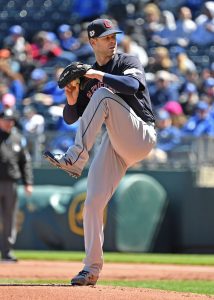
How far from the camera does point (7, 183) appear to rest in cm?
1201

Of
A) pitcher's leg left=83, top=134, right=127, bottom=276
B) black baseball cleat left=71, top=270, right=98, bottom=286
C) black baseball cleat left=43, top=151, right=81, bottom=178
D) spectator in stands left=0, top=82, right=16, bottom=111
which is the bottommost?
spectator in stands left=0, top=82, right=16, bottom=111

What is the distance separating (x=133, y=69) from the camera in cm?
640

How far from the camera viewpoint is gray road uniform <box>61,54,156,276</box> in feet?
20.4

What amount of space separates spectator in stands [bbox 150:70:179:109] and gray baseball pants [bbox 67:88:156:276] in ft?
29.4

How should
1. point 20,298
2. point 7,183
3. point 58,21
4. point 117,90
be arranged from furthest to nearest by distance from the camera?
point 58,21 → point 7,183 → point 117,90 → point 20,298

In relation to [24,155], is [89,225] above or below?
above

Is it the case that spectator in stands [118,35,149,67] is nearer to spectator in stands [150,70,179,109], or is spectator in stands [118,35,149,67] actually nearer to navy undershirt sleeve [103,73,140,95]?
spectator in stands [150,70,179,109]

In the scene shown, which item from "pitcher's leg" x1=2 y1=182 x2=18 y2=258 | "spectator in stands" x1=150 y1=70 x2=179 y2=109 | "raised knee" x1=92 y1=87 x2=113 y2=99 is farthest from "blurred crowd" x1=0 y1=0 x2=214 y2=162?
"raised knee" x1=92 y1=87 x2=113 y2=99

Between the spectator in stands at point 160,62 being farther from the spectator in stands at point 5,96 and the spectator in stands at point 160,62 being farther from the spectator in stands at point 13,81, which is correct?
the spectator in stands at point 5,96

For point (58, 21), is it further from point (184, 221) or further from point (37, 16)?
point (184, 221)

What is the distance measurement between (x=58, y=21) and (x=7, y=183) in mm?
8041

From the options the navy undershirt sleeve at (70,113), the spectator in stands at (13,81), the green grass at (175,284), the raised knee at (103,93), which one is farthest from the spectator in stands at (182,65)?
the raised knee at (103,93)

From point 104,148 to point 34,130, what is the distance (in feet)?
26.2

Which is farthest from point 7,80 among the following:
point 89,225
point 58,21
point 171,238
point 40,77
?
point 89,225
